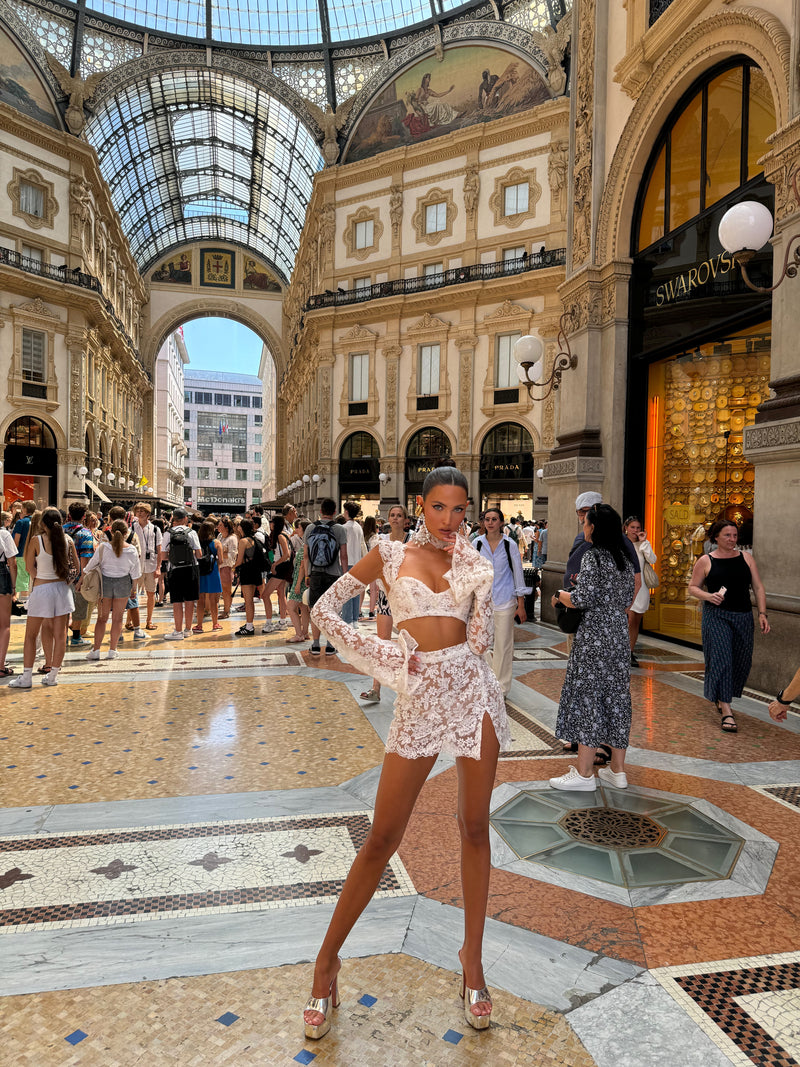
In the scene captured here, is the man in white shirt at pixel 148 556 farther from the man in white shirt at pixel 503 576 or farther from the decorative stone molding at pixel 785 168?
the decorative stone molding at pixel 785 168

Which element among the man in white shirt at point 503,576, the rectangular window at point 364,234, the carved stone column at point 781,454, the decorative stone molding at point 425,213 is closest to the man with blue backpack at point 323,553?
the man in white shirt at point 503,576

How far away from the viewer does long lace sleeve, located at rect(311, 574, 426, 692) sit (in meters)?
2.21

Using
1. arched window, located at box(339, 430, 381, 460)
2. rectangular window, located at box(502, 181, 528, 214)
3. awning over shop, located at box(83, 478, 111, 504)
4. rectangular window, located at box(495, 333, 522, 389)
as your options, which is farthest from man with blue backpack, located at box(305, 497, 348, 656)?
awning over shop, located at box(83, 478, 111, 504)

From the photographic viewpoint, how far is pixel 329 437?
100ft

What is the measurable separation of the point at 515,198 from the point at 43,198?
1866 cm

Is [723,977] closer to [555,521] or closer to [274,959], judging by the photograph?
[274,959]

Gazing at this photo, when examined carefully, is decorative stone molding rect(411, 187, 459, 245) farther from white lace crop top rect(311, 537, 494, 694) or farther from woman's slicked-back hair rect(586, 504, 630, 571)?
white lace crop top rect(311, 537, 494, 694)

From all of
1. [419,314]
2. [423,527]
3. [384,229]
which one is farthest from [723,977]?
[384,229]

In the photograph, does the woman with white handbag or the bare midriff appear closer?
Result: the bare midriff

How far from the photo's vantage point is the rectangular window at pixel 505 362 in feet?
87.0

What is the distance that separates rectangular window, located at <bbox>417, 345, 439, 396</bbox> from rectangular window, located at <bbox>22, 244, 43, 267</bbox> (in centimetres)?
1532

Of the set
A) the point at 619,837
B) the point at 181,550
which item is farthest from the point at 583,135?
the point at 619,837

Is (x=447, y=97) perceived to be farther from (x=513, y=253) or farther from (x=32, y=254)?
(x=32, y=254)

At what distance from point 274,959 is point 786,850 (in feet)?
8.16
